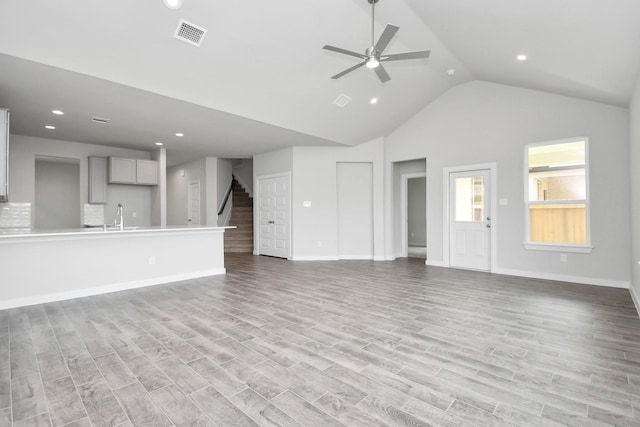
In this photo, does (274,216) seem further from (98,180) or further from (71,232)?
(71,232)

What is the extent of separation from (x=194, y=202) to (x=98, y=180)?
303 cm

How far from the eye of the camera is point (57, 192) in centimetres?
1015

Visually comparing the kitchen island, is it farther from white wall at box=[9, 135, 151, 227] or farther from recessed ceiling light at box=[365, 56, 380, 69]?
recessed ceiling light at box=[365, 56, 380, 69]

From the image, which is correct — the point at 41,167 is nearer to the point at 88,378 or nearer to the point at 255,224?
the point at 255,224

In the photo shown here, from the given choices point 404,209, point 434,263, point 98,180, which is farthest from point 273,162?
point 434,263

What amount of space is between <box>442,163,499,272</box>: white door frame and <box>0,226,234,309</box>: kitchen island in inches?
181

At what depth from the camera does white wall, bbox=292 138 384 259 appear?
7594mm

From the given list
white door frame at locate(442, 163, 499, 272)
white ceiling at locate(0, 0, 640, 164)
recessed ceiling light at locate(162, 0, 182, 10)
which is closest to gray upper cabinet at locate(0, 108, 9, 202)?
white ceiling at locate(0, 0, 640, 164)

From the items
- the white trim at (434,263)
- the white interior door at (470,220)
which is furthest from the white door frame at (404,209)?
the white interior door at (470,220)

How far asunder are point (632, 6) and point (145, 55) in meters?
4.63

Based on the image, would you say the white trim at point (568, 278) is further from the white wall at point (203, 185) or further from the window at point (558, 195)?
the white wall at point (203, 185)

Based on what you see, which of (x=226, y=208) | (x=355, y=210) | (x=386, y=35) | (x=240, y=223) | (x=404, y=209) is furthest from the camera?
(x=226, y=208)

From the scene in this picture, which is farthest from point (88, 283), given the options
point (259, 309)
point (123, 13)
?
point (123, 13)

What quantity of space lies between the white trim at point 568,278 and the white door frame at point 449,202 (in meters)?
0.26
